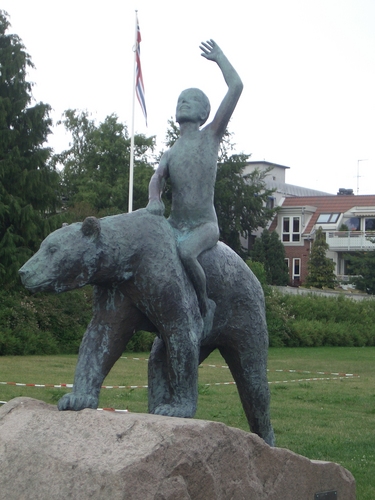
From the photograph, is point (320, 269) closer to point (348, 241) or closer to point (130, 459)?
point (348, 241)

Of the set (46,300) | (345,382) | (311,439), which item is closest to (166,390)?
(311,439)

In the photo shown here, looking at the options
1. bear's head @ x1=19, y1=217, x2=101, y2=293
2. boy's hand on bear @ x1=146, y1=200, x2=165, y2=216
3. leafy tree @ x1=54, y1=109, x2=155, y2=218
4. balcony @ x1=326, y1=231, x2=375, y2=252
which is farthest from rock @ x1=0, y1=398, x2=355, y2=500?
balcony @ x1=326, y1=231, x2=375, y2=252

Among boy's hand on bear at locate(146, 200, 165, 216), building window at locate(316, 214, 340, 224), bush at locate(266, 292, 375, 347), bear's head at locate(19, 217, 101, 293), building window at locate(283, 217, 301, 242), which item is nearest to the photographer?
bear's head at locate(19, 217, 101, 293)

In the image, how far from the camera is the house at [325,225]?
5191 centimetres

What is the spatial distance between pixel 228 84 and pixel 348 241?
153 ft

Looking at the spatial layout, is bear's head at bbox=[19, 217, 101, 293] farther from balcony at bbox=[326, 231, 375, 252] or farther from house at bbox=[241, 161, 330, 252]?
house at bbox=[241, 161, 330, 252]

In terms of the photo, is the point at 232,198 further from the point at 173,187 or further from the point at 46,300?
the point at 173,187

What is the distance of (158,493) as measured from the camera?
14.6 ft

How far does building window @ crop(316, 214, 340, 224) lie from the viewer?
5300 cm

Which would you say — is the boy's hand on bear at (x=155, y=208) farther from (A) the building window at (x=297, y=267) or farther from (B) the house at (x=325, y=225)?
(A) the building window at (x=297, y=267)

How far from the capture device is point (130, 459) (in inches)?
174

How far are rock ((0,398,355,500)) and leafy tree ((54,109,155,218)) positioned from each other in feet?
117

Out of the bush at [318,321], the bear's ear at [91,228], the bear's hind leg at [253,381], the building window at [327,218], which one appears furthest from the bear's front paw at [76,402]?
the building window at [327,218]

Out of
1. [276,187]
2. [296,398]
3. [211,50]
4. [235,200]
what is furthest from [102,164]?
[211,50]
